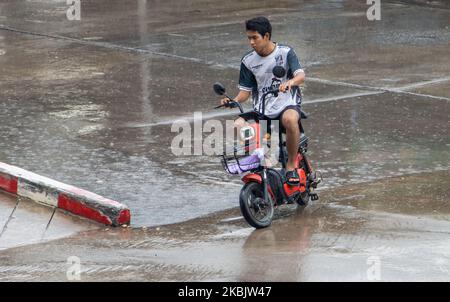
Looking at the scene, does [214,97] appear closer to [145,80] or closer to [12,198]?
[145,80]

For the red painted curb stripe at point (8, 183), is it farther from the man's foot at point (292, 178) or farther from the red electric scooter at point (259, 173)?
the man's foot at point (292, 178)

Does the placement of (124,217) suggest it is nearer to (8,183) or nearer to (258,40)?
(8,183)

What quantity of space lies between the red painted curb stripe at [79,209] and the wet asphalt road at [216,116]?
27cm

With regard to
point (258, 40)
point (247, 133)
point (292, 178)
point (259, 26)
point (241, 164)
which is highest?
point (259, 26)

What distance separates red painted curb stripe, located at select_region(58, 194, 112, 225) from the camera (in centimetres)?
851

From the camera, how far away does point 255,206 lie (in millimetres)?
8195

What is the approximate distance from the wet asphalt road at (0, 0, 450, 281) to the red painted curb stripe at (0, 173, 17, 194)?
0.56 m

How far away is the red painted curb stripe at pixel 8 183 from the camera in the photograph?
9.21 metres

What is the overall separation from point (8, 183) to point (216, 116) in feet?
10.8

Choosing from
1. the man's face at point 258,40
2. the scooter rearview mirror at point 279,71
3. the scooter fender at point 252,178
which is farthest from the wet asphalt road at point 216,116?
the man's face at point 258,40

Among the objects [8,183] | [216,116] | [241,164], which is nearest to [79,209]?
[8,183]

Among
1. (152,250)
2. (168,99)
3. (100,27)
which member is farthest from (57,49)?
(152,250)

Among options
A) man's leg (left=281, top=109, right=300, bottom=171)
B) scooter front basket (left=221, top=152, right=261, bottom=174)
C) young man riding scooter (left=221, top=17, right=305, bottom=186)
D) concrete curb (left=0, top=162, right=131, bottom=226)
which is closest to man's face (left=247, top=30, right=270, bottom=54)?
young man riding scooter (left=221, top=17, right=305, bottom=186)

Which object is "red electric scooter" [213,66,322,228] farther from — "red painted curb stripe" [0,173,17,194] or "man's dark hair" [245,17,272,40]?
"red painted curb stripe" [0,173,17,194]
